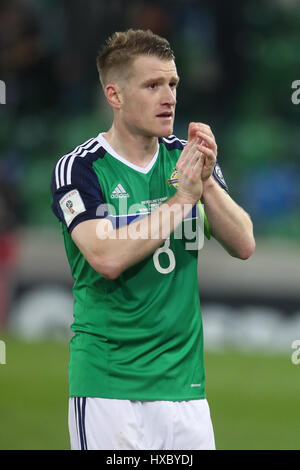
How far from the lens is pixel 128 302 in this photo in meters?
3.63

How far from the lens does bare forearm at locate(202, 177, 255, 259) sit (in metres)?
3.64

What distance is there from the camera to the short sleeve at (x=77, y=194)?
3570 mm

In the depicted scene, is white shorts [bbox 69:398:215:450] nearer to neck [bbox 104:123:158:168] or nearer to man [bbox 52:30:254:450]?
man [bbox 52:30:254:450]

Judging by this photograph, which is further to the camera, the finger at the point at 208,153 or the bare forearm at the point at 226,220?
the bare forearm at the point at 226,220

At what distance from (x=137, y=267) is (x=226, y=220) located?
401 mm

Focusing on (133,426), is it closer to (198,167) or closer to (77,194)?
(77,194)

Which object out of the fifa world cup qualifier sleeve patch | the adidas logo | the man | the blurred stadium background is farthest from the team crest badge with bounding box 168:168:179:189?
the blurred stadium background

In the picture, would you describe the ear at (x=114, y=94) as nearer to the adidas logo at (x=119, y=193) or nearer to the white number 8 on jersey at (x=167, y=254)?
the adidas logo at (x=119, y=193)

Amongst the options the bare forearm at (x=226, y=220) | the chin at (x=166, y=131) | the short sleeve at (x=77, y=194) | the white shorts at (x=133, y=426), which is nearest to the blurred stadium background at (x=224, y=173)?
the white shorts at (x=133, y=426)

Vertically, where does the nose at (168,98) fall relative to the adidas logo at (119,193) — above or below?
above

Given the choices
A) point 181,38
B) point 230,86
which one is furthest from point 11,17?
point 230,86

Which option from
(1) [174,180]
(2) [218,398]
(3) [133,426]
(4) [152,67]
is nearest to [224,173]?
(2) [218,398]

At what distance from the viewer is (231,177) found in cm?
1232

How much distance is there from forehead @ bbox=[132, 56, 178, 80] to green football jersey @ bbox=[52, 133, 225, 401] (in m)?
0.34
